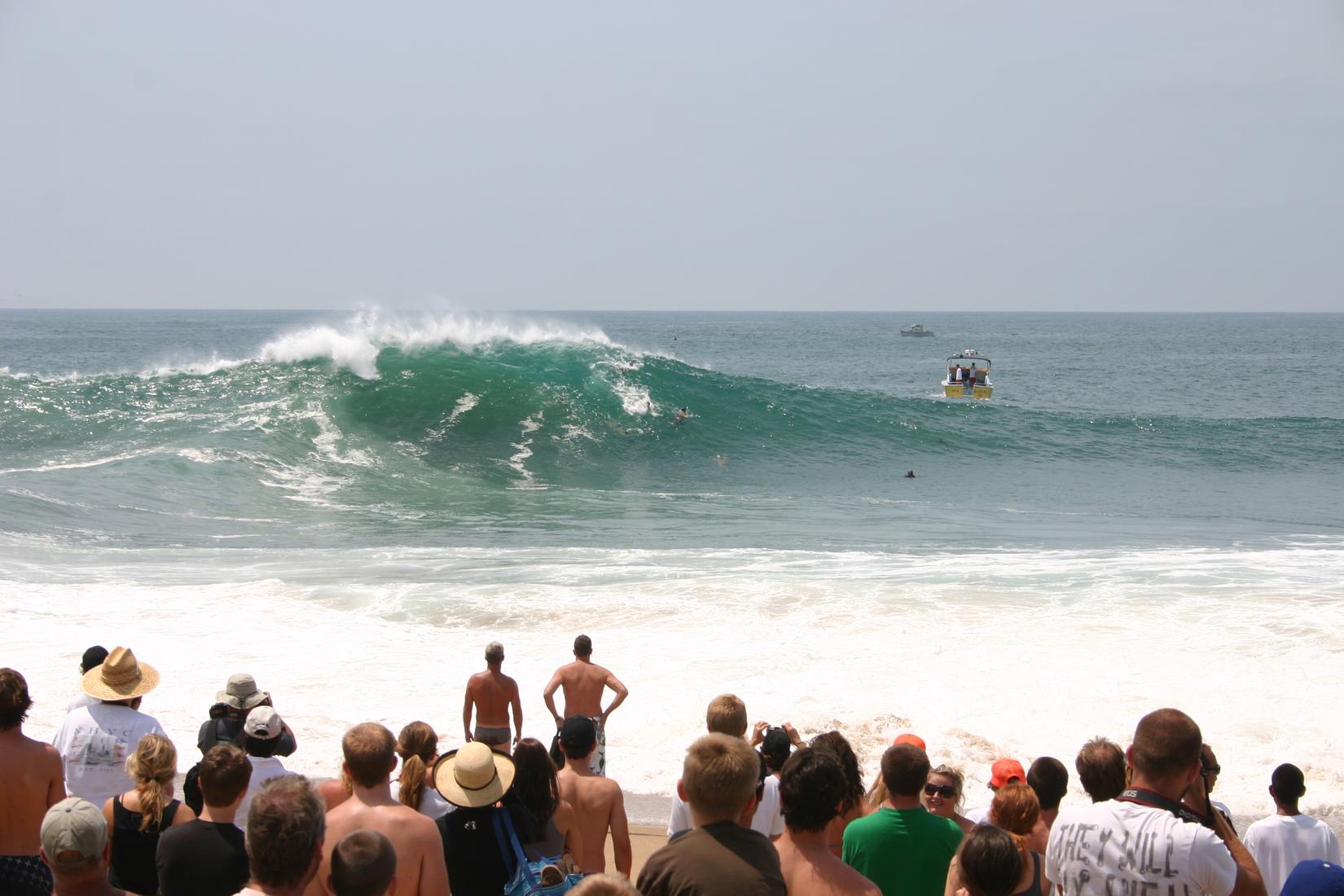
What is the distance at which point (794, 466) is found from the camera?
1023 inches

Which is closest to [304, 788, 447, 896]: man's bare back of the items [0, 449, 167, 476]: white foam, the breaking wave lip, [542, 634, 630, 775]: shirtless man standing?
[542, 634, 630, 775]: shirtless man standing

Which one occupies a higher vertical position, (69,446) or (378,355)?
(378,355)

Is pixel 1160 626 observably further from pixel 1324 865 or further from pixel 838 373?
pixel 838 373

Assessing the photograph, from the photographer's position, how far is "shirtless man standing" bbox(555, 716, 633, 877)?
4230 millimetres

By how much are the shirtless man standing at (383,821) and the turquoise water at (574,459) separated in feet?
39.5

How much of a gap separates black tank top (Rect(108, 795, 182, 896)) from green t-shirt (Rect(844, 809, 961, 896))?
225cm

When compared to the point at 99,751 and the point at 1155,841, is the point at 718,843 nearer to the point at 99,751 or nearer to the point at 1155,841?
the point at 1155,841

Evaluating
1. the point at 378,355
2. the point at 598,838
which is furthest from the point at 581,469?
the point at 598,838

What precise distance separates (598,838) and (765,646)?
617 cm

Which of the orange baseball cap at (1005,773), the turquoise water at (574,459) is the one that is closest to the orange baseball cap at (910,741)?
the orange baseball cap at (1005,773)

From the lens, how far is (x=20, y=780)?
13.3 feet

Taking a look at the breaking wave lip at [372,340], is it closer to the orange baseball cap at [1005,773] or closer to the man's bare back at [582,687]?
the man's bare back at [582,687]

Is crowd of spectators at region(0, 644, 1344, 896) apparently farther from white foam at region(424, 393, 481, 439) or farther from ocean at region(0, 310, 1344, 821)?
white foam at region(424, 393, 481, 439)

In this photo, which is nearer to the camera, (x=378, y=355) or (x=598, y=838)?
(x=598, y=838)
